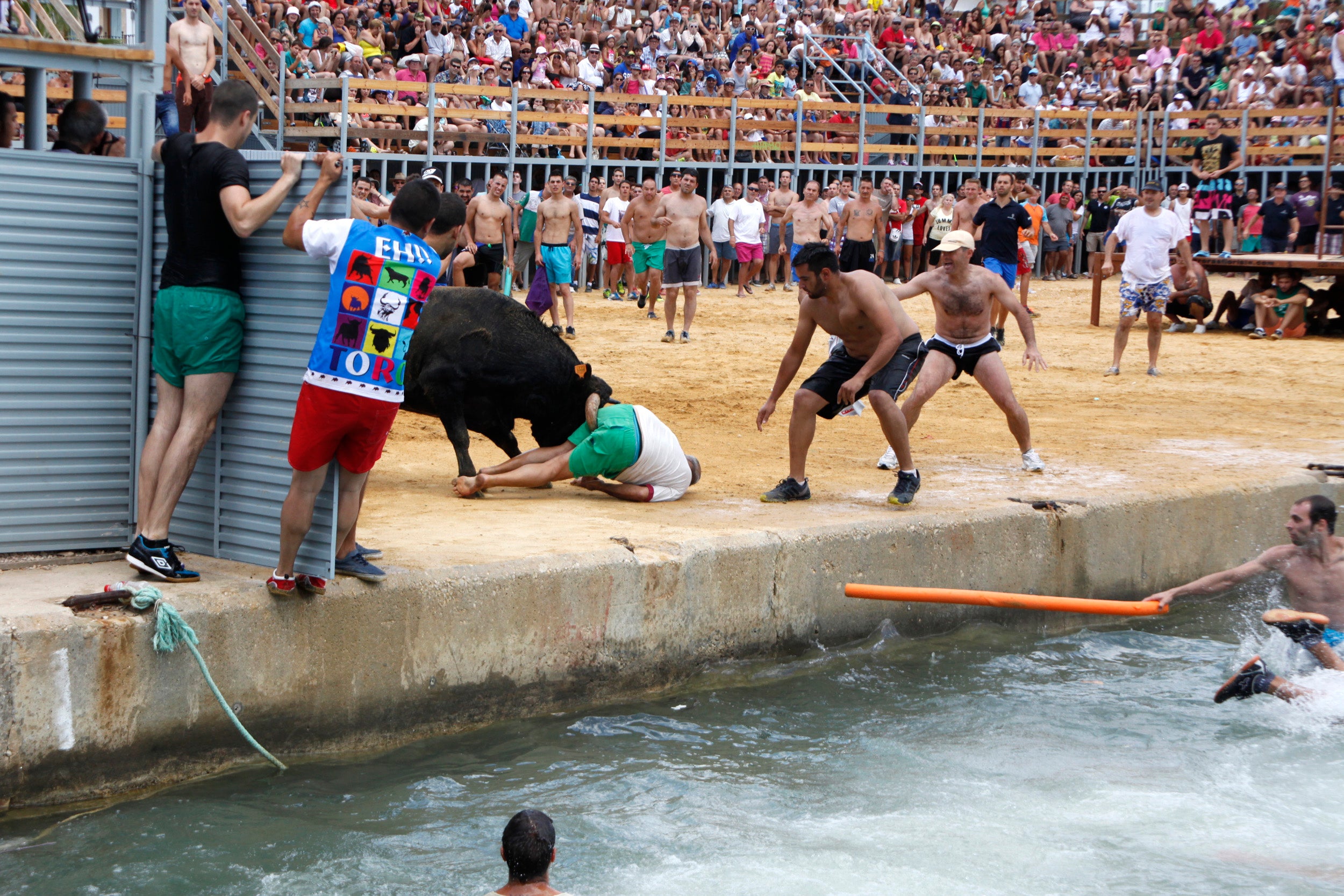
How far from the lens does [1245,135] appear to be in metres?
25.5

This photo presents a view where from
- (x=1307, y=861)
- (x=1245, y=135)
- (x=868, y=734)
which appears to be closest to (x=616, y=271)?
(x=1245, y=135)

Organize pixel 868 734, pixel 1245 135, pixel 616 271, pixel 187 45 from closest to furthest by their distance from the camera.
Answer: pixel 868 734, pixel 187 45, pixel 616 271, pixel 1245 135

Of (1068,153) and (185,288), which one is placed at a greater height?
(1068,153)

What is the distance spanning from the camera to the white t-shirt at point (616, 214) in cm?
1991

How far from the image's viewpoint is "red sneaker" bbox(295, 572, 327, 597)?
527cm

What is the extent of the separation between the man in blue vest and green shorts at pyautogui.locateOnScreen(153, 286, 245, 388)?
43cm

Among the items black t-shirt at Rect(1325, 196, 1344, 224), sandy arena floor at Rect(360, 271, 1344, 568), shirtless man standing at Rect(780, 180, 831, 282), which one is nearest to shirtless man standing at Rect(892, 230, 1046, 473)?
sandy arena floor at Rect(360, 271, 1344, 568)

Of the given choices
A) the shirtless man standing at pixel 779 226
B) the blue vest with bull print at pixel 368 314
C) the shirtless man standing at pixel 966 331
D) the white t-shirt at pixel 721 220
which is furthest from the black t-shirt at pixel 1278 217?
the blue vest with bull print at pixel 368 314

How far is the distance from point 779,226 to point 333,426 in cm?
1796

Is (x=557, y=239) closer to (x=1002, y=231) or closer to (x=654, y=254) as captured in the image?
(x=654, y=254)

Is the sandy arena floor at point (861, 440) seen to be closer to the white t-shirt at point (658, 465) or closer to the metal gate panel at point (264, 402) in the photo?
the white t-shirt at point (658, 465)

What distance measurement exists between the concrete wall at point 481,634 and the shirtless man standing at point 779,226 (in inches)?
561

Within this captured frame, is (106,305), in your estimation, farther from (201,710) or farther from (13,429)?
(201,710)

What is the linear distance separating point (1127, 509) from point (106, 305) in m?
5.80
